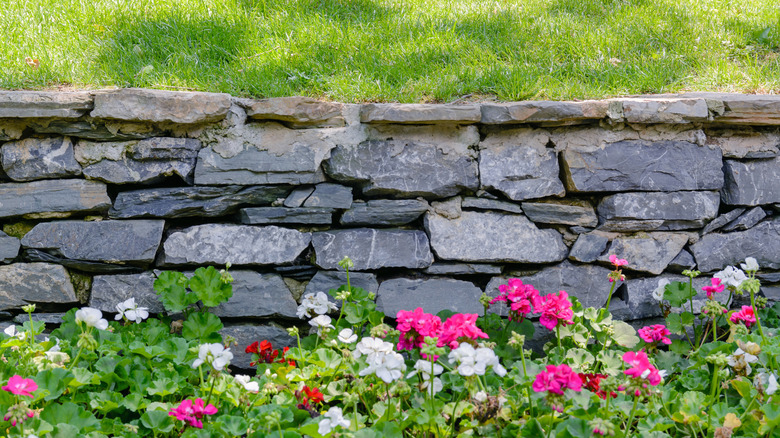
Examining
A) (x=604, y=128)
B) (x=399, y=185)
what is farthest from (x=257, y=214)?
(x=604, y=128)

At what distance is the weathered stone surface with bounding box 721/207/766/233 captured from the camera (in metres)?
2.43

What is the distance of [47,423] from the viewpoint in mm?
1469

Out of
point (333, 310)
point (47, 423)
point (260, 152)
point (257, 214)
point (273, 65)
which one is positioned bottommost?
point (333, 310)

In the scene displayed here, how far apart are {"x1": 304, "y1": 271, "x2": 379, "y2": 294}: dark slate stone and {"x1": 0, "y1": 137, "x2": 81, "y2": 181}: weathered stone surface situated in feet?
3.16

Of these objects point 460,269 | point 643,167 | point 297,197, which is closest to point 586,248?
point 643,167

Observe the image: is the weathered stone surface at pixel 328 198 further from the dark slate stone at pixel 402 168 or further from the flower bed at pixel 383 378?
the flower bed at pixel 383 378

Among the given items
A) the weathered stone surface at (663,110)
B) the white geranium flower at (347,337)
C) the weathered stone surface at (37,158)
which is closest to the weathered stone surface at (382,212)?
the white geranium flower at (347,337)

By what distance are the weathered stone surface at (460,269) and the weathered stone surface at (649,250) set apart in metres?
0.45

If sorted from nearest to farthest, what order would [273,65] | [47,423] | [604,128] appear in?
[47,423]
[604,128]
[273,65]

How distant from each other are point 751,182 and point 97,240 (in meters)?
2.55

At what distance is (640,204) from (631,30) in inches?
45.1

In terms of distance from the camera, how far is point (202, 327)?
212 centimetres

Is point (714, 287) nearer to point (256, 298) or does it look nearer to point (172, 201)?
point (256, 298)

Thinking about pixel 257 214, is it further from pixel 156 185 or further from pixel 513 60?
pixel 513 60
